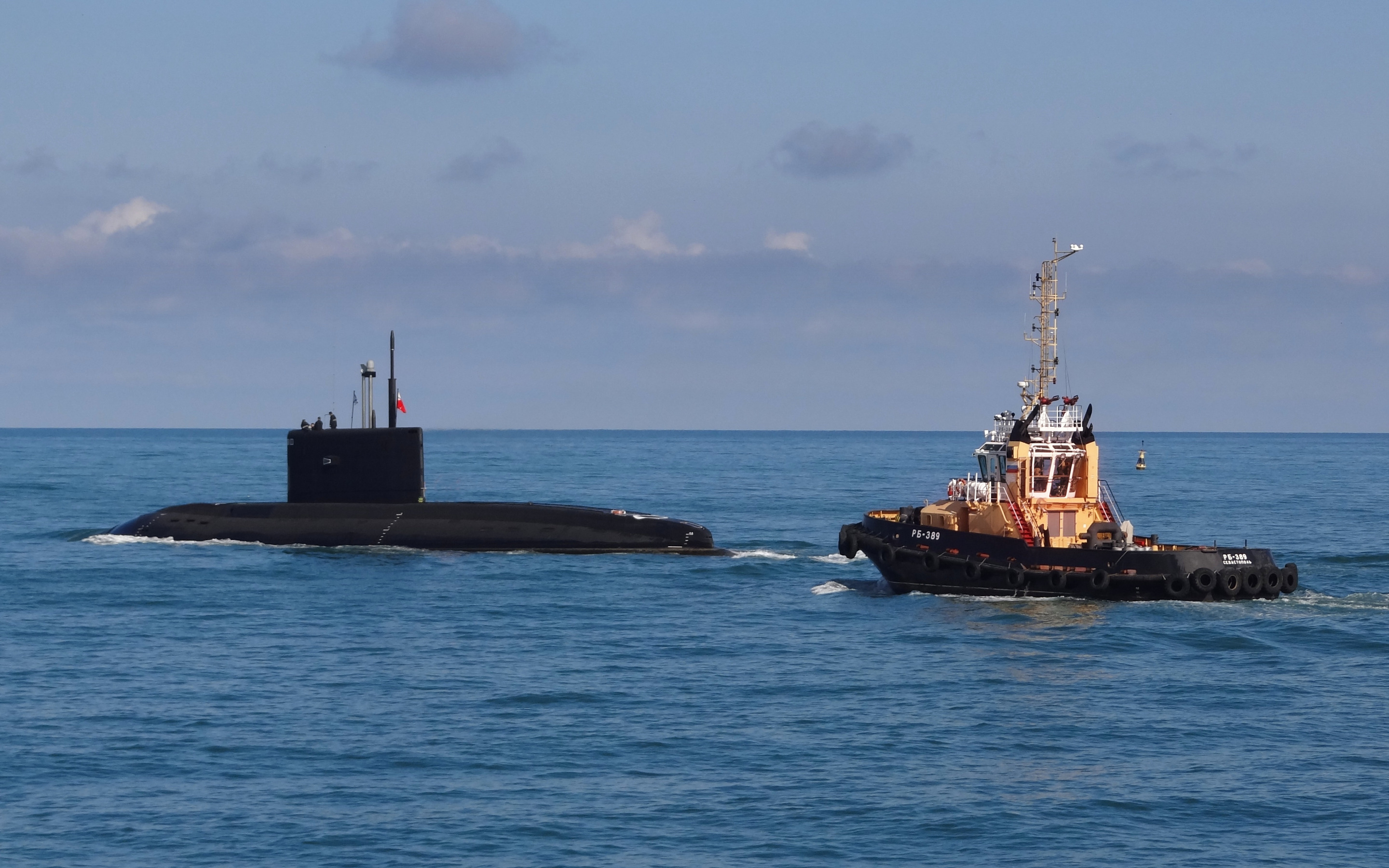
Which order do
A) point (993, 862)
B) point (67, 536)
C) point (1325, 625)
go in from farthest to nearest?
point (67, 536)
point (1325, 625)
point (993, 862)

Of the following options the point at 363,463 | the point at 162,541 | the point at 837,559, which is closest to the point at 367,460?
the point at 363,463

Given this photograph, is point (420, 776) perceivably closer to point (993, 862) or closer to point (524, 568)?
point (993, 862)

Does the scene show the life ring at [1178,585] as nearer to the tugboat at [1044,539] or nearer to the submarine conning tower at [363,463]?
the tugboat at [1044,539]

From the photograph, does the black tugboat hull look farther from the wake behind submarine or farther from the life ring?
the wake behind submarine

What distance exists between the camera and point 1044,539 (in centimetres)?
4469

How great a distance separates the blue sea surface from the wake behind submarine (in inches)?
41.7

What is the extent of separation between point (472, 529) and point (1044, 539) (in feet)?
69.5

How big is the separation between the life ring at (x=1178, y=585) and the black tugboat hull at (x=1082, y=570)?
0.06 feet

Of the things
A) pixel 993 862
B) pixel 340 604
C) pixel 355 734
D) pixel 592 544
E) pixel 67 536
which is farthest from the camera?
pixel 67 536

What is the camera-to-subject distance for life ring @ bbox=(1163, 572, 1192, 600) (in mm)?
42062

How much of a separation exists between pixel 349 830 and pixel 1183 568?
2677 cm

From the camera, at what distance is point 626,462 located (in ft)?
583

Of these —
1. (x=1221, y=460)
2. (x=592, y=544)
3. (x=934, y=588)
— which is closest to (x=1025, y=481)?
(x=934, y=588)

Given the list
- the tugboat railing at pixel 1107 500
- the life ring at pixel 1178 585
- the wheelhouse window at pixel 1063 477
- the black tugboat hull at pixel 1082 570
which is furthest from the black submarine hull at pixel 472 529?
the life ring at pixel 1178 585
